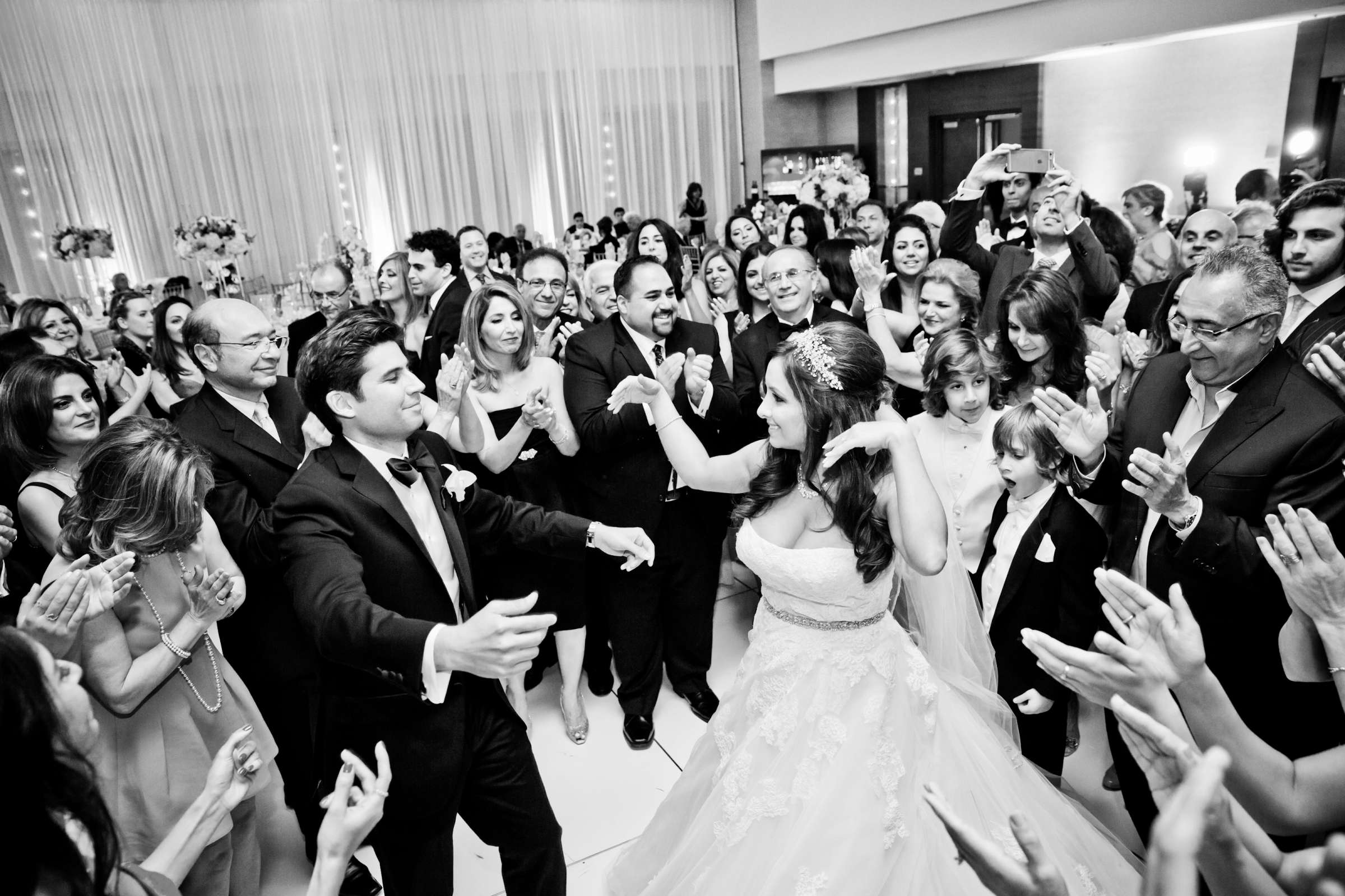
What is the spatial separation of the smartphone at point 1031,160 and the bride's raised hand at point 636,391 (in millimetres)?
3189

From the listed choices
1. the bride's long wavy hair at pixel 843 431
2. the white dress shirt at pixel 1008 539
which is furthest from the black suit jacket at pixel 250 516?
the white dress shirt at pixel 1008 539

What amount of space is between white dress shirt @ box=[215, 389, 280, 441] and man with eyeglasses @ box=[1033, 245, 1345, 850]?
2.28 metres

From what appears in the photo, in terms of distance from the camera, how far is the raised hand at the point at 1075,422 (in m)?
2.07

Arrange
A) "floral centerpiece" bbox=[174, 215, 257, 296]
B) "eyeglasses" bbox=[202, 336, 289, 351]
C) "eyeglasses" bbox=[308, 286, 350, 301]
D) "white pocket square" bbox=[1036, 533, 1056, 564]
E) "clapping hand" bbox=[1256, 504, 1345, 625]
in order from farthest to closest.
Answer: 1. "floral centerpiece" bbox=[174, 215, 257, 296]
2. "eyeglasses" bbox=[308, 286, 350, 301]
3. "eyeglasses" bbox=[202, 336, 289, 351]
4. "white pocket square" bbox=[1036, 533, 1056, 564]
5. "clapping hand" bbox=[1256, 504, 1345, 625]

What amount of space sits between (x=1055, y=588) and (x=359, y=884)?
2218 mm

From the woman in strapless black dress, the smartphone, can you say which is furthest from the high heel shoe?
the smartphone

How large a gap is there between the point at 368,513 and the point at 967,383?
6.17ft

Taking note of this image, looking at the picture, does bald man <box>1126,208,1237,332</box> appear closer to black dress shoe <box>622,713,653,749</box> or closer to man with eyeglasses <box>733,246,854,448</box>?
man with eyeglasses <box>733,246,854,448</box>

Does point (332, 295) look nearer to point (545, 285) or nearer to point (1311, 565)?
point (545, 285)

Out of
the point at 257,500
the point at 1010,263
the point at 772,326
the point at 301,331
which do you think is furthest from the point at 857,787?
the point at 301,331

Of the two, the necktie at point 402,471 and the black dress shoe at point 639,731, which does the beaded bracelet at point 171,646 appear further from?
the black dress shoe at point 639,731

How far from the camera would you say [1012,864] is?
0.90m

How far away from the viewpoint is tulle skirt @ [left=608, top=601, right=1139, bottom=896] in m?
1.79

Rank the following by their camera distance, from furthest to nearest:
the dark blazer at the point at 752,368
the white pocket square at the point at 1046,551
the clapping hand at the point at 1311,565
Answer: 1. the dark blazer at the point at 752,368
2. the white pocket square at the point at 1046,551
3. the clapping hand at the point at 1311,565
